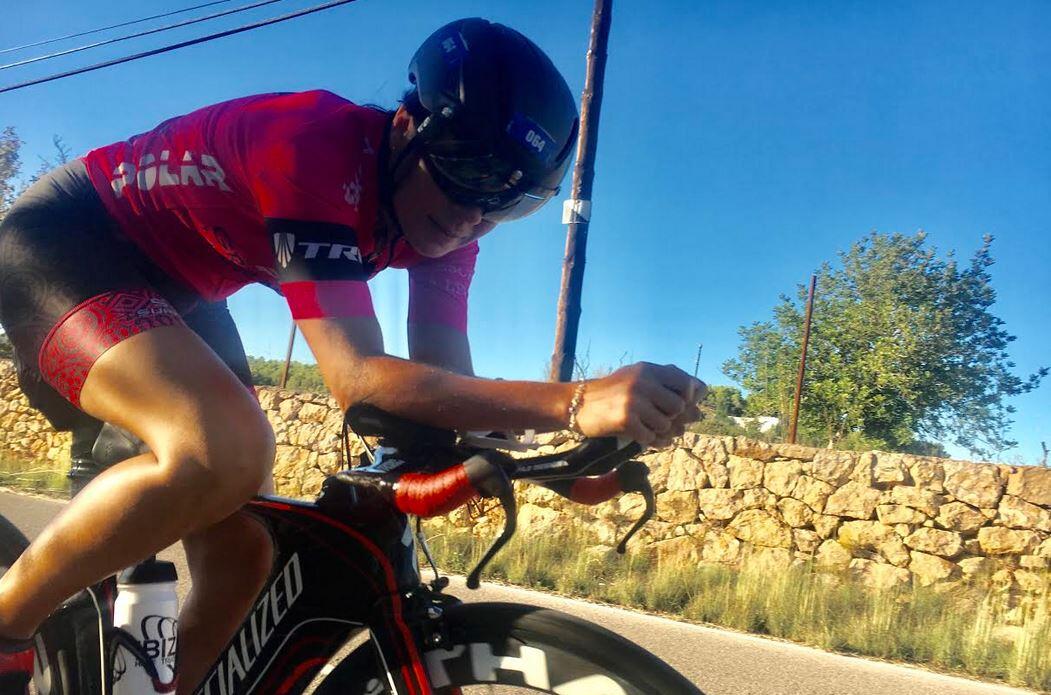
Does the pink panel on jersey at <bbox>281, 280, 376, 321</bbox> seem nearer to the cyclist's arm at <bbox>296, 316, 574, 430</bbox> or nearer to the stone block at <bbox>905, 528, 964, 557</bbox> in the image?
the cyclist's arm at <bbox>296, 316, 574, 430</bbox>

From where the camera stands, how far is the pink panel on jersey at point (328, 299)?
1341mm

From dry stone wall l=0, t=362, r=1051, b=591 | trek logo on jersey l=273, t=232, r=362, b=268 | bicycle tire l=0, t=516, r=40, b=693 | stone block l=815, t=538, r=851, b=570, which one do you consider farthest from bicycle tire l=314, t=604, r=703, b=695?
stone block l=815, t=538, r=851, b=570

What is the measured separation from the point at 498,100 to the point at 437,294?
22.8 inches

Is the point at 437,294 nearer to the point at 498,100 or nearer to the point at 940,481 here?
the point at 498,100

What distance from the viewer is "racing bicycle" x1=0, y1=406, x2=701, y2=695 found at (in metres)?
A: 1.19

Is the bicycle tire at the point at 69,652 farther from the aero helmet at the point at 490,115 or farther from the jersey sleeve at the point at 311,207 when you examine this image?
the aero helmet at the point at 490,115

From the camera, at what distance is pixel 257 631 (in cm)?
151

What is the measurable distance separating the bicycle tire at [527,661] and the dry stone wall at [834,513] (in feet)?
21.9

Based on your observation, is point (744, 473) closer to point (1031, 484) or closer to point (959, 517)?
point (959, 517)

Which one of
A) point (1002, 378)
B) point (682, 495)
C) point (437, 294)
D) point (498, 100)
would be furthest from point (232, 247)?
point (1002, 378)

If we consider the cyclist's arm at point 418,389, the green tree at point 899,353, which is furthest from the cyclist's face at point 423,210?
the green tree at point 899,353

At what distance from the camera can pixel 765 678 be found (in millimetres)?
3936

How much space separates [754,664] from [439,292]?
321 cm

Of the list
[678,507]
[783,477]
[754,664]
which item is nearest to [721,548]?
[678,507]
